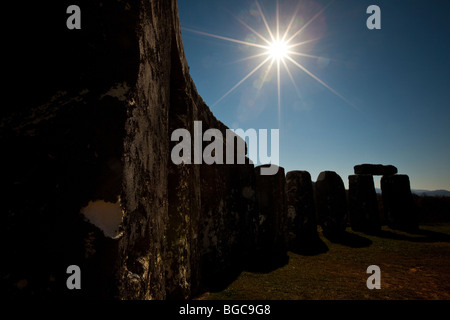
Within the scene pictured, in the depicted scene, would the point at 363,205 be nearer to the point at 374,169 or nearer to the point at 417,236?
the point at 417,236

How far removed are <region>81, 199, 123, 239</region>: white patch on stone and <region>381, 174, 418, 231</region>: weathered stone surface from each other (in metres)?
11.8

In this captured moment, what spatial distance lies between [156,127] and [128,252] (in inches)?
26.6

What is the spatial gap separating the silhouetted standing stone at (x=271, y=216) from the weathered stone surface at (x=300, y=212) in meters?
1.17

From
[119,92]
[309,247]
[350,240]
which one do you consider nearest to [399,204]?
[350,240]

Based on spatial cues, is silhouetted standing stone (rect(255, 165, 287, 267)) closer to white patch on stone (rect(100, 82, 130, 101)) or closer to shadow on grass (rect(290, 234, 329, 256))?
shadow on grass (rect(290, 234, 329, 256))

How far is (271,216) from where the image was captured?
6.12 metres

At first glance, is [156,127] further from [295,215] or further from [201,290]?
[295,215]

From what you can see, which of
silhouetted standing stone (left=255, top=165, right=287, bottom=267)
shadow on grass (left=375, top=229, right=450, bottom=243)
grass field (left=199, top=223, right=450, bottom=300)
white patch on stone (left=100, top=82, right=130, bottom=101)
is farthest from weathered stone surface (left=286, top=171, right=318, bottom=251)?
white patch on stone (left=100, top=82, right=130, bottom=101)

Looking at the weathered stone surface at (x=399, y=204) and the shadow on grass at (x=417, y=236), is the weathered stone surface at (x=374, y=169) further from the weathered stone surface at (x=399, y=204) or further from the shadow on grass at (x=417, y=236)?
the shadow on grass at (x=417, y=236)

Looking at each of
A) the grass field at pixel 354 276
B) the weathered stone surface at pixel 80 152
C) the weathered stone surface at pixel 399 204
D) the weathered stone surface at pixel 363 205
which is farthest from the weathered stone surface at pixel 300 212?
the weathered stone surface at pixel 80 152

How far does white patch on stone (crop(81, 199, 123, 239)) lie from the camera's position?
2.26 feet

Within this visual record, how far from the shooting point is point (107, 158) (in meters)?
0.74

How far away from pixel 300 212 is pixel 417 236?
14.5ft
